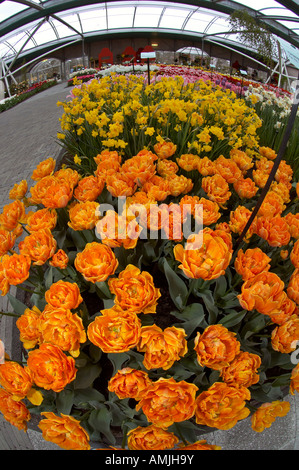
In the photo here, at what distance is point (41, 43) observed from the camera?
31234mm

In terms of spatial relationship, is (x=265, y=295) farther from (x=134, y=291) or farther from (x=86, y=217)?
(x=86, y=217)

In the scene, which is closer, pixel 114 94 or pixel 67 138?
pixel 114 94

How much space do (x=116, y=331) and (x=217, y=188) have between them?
76 cm

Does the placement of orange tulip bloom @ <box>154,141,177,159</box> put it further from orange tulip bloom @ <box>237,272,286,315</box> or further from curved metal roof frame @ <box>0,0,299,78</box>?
curved metal roof frame @ <box>0,0,299,78</box>

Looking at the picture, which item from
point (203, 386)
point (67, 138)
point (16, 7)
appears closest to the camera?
point (203, 386)

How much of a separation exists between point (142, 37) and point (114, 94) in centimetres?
3845

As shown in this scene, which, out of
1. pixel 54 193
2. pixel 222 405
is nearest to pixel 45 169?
pixel 54 193

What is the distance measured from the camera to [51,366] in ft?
2.72

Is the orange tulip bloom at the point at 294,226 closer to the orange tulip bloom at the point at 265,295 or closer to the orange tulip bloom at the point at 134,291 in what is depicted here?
the orange tulip bloom at the point at 265,295

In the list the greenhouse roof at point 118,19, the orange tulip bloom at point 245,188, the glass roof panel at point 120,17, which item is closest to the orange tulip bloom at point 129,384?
the orange tulip bloom at point 245,188

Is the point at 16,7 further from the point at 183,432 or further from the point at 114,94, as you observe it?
the point at 183,432

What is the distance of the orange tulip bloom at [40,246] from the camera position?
1.02m

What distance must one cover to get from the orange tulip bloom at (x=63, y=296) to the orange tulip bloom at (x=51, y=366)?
112 mm

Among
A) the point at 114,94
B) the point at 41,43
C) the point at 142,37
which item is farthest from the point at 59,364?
the point at 142,37
